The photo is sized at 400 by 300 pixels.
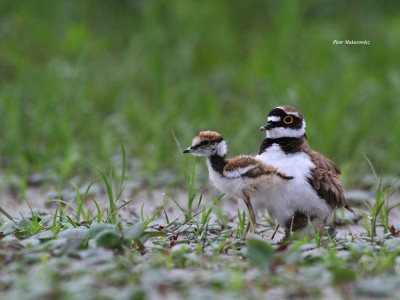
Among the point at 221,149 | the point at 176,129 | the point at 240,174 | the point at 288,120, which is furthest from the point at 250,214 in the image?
the point at 176,129

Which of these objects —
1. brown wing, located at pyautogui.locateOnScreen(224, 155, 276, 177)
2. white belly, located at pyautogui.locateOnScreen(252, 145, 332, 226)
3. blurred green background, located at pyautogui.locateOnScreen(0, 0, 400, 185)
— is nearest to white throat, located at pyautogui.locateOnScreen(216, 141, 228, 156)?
brown wing, located at pyautogui.locateOnScreen(224, 155, 276, 177)

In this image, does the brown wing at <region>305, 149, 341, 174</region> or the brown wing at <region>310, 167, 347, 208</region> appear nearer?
the brown wing at <region>310, 167, 347, 208</region>

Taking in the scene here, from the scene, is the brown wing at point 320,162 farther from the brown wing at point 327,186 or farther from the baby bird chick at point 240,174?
the baby bird chick at point 240,174

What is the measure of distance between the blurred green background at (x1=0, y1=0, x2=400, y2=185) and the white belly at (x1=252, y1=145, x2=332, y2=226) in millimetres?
2085

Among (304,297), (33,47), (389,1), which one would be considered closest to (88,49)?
(33,47)

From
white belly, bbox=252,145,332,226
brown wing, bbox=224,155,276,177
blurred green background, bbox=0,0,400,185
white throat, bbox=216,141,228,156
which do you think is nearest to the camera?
brown wing, bbox=224,155,276,177

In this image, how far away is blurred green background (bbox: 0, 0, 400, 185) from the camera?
787 cm

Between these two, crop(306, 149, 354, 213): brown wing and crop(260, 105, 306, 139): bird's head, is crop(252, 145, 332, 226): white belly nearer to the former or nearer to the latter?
crop(306, 149, 354, 213): brown wing

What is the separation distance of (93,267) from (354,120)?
4.96m

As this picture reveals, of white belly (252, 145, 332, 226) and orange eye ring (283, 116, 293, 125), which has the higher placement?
orange eye ring (283, 116, 293, 125)

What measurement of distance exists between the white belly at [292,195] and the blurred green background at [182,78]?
82.1 inches

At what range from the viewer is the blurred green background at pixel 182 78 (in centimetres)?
787

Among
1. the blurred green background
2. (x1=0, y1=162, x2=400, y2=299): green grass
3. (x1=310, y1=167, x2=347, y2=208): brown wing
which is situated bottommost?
(x1=0, y1=162, x2=400, y2=299): green grass

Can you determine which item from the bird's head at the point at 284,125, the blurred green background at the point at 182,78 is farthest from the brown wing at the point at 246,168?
the blurred green background at the point at 182,78
